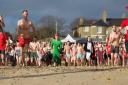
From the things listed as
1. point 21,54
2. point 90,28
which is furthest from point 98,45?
point 90,28

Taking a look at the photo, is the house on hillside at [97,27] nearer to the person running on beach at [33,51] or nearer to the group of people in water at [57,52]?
the group of people in water at [57,52]

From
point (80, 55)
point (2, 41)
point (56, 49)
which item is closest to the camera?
point (2, 41)

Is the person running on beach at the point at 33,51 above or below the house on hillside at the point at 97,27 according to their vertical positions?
below

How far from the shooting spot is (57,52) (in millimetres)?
22672

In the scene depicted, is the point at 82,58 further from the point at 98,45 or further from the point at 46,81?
the point at 46,81

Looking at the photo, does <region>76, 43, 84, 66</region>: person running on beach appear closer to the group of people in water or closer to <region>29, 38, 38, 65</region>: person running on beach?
the group of people in water

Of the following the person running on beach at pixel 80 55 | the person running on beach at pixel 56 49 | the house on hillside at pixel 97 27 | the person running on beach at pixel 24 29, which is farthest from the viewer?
the house on hillside at pixel 97 27

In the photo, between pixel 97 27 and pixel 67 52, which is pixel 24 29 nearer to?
pixel 67 52

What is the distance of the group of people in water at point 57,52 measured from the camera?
61.3 feet

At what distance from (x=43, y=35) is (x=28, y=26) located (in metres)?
83.3

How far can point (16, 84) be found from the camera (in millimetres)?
11383

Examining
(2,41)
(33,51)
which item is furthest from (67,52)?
(2,41)

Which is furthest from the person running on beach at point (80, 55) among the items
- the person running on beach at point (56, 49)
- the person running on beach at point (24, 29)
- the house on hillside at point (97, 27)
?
the house on hillside at point (97, 27)

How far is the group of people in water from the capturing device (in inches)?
735
